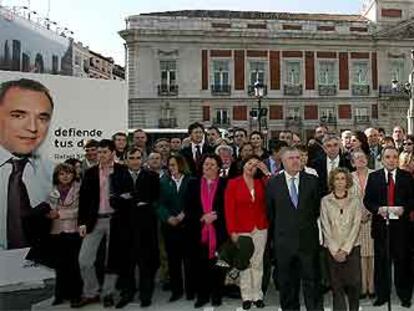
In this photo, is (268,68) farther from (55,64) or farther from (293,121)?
(55,64)

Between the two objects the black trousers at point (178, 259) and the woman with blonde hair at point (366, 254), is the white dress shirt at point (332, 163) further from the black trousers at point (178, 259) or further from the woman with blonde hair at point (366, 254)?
the black trousers at point (178, 259)

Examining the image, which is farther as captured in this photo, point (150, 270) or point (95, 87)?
point (95, 87)

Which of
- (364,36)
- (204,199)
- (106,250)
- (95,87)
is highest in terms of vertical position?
(364,36)

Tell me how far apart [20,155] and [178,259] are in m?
2.44

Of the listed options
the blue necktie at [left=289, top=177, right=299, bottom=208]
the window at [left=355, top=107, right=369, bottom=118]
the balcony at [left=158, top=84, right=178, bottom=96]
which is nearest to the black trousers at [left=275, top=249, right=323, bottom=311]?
the blue necktie at [left=289, top=177, right=299, bottom=208]

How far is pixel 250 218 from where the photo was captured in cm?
622

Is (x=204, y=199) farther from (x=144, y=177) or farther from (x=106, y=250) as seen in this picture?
(x=106, y=250)

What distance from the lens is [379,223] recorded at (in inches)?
249

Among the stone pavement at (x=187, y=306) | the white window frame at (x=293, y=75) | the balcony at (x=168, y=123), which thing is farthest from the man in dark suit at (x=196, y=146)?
the white window frame at (x=293, y=75)

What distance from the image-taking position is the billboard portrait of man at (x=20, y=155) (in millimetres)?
7215

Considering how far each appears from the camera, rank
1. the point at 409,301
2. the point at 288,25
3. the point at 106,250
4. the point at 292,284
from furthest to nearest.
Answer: the point at 288,25, the point at 106,250, the point at 409,301, the point at 292,284

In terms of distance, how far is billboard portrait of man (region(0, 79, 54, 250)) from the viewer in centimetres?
721

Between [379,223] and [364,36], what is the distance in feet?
148

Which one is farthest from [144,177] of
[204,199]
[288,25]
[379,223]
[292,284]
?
[288,25]
